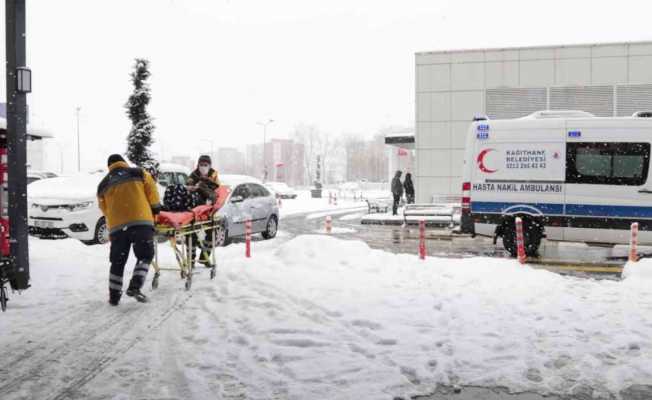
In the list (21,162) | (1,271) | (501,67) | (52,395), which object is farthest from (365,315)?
(501,67)

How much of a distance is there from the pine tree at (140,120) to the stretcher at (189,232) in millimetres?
13266

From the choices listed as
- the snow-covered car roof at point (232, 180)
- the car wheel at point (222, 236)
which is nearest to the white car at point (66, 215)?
the car wheel at point (222, 236)

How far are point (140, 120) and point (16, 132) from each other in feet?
48.8

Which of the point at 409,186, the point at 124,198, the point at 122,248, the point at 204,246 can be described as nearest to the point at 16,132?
the point at 124,198

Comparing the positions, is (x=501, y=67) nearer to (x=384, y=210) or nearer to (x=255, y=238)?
(x=384, y=210)

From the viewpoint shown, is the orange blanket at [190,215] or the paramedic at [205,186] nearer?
the orange blanket at [190,215]

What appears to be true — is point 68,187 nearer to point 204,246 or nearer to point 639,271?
point 204,246

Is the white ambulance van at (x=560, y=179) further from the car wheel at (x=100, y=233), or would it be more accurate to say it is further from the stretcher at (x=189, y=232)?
the car wheel at (x=100, y=233)

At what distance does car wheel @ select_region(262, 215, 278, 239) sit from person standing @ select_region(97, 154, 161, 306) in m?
8.19

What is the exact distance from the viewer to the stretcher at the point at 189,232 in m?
7.66

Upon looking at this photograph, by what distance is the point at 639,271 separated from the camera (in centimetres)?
860

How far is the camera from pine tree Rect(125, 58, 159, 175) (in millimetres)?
21562

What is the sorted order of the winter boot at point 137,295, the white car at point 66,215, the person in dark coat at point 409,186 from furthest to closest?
the person in dark coat at point 409,186, the white car at point 66,215, the winter boot at point 137,295

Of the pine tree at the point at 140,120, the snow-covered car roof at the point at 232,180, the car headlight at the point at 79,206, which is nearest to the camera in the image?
the car headlight at the point at 79,206
